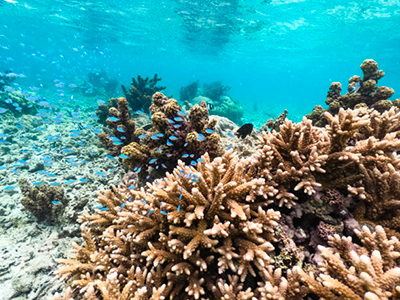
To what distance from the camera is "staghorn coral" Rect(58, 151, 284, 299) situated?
220 centimetres

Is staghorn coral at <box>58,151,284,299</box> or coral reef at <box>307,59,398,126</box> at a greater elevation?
coral reef at <box>307,59,398,126</box>

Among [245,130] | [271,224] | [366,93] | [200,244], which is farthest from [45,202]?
[366,93]

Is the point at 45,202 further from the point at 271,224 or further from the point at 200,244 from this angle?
the point at 271,224

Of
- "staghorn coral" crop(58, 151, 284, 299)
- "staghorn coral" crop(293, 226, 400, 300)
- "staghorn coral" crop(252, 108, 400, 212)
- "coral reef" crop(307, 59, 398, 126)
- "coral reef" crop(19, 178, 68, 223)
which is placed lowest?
"coral reef" crop(19, 178, 68, 223)

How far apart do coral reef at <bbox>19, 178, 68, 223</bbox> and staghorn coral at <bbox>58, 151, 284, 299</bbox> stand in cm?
346

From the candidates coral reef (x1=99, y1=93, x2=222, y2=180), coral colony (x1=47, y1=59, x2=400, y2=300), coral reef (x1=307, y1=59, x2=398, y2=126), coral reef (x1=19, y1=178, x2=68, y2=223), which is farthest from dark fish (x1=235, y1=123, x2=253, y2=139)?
coral reef (x1=19, y1=178, x2=68, y2=223)

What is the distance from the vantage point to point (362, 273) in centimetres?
142

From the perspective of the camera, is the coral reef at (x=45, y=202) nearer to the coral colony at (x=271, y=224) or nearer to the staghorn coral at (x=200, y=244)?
the coral colony at (x=271, y=224)

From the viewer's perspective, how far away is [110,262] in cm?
311

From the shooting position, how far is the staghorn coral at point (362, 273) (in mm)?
1455

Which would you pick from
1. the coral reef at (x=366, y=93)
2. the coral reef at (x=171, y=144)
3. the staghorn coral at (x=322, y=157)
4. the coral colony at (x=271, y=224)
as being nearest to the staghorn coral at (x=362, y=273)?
the coral colony at (x=271, y=224)

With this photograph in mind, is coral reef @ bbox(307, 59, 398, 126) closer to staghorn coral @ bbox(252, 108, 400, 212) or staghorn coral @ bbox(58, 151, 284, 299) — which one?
staghorn coral @ bbox(252, 108, 400, 212)

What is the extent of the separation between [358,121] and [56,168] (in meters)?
9.90

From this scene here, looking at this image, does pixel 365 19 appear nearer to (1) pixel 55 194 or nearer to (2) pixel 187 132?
(2) pixel 187 132
